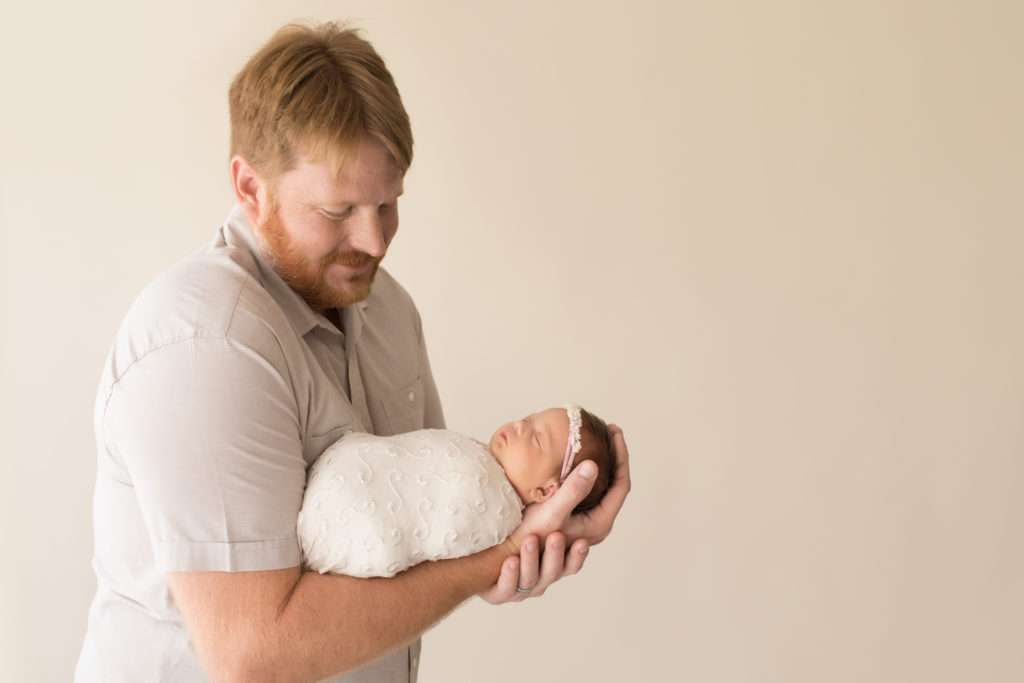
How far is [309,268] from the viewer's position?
181cm

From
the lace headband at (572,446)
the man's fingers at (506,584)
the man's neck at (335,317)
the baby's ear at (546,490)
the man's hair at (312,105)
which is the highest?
the man's hair at (312,105)

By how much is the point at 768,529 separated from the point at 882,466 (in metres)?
0.45

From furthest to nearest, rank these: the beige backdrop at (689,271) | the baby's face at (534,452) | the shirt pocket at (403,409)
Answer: the beige backdrop at (689,271), the shirt pocket at (403,409), the baby's face at (534,452)

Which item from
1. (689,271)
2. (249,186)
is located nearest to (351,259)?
(249,186)

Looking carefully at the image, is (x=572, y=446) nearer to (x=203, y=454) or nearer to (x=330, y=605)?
(x=330, y=605)

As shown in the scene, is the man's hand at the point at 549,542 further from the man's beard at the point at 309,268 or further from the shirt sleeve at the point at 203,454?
the man's beard at the point at 309,268

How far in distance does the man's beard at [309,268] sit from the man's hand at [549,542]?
551mm

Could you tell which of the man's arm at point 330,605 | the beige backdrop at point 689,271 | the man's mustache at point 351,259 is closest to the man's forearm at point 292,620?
the man's arm at point 330,605

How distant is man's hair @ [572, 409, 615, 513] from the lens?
6.49 feet

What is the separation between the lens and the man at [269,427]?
1.43 meters

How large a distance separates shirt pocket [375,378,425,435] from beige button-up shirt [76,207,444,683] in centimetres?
27

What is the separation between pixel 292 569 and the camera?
151 centimetres

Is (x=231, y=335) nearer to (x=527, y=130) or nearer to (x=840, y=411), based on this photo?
(x=527, y=130)

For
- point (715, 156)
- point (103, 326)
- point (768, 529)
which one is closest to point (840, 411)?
point (768, 529)
